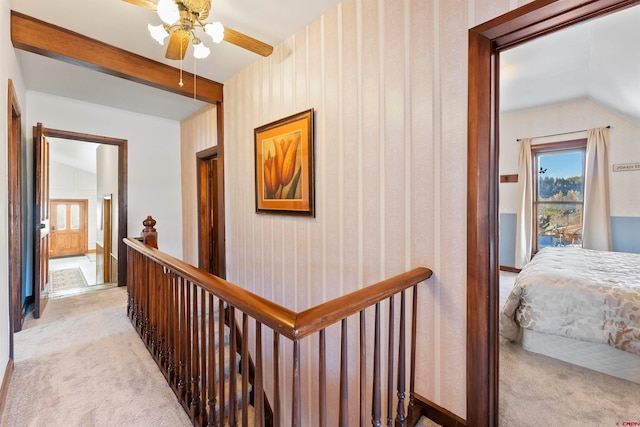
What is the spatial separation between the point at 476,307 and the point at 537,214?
4.41 m

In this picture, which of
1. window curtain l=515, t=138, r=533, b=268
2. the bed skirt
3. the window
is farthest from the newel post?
the window

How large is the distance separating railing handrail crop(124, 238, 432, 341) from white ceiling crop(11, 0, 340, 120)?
5.89 feet

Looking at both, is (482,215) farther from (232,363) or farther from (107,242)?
(107,242)

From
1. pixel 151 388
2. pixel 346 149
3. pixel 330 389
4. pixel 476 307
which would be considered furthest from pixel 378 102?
pixel 151 388

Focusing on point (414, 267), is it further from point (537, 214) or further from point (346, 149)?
point (537, 214)

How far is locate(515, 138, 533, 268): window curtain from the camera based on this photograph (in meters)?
4.54

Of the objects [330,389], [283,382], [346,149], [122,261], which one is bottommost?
[283,382]

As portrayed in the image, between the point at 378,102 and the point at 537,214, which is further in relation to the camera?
the point at 537,214

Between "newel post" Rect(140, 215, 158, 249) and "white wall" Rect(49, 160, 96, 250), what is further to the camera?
"white wall" Rect(49, 160, 96, 250)

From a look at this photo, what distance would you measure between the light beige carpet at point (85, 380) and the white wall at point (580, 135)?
536cm

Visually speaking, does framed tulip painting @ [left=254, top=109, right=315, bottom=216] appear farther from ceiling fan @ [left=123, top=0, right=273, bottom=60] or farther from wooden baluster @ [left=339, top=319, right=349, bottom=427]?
wooden baluster @ [left=339, top=319, right=349, bottom=427]

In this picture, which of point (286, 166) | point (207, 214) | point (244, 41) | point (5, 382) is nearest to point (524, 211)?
point (286, 166)

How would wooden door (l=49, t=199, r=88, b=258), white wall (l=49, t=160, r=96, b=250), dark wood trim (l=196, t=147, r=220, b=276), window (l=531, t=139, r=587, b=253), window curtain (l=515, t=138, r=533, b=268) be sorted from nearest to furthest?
1. dark wood trim (l=196, t=147, r=220, b=276)
2. window (l=531, t=139, r=587, b=253)
3. window curtain (l=515, t=138, r=533, b=268)
4. white wall (l=49, t=160, r=96, b=250)
5. wooden door (l=49, t=199, r=88, b=258)

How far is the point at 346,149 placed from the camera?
6.30 ft
